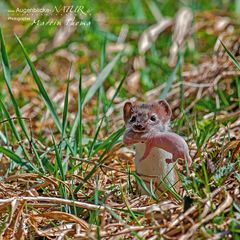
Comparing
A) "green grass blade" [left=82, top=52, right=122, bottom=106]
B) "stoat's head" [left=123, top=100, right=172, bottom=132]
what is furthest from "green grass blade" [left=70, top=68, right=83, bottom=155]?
"stoat's head" [left=123, top=100, right=172, bottom=132]

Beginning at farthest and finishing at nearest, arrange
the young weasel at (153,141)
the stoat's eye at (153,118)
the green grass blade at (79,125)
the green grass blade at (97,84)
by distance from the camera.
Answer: the green grass blade at (97,84) → the green grass blade at (79,125) → the stoat's eye at (153,118) → the young weasel at (153,141)

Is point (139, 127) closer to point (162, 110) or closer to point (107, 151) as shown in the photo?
point (162, 110)

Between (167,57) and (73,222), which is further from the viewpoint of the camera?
(167,57)

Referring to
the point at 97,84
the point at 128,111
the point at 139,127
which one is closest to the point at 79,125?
the point at 128,111

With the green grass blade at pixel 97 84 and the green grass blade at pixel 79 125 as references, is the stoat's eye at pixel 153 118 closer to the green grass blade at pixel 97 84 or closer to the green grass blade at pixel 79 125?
the green grass blade at pixel 79 125

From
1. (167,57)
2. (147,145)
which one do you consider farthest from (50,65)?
(147,145)

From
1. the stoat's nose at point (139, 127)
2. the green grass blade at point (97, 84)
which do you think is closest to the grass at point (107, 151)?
the green grass blade at point (97, 84)

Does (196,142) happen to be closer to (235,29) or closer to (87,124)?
(87,124)

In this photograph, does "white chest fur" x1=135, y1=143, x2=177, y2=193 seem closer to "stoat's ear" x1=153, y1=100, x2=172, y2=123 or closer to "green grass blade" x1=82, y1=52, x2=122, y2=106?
"stoat's ear" x1=153, y1=100, x2=172, y2=123

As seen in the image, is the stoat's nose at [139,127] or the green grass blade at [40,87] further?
the green grass blade at [40,87]
